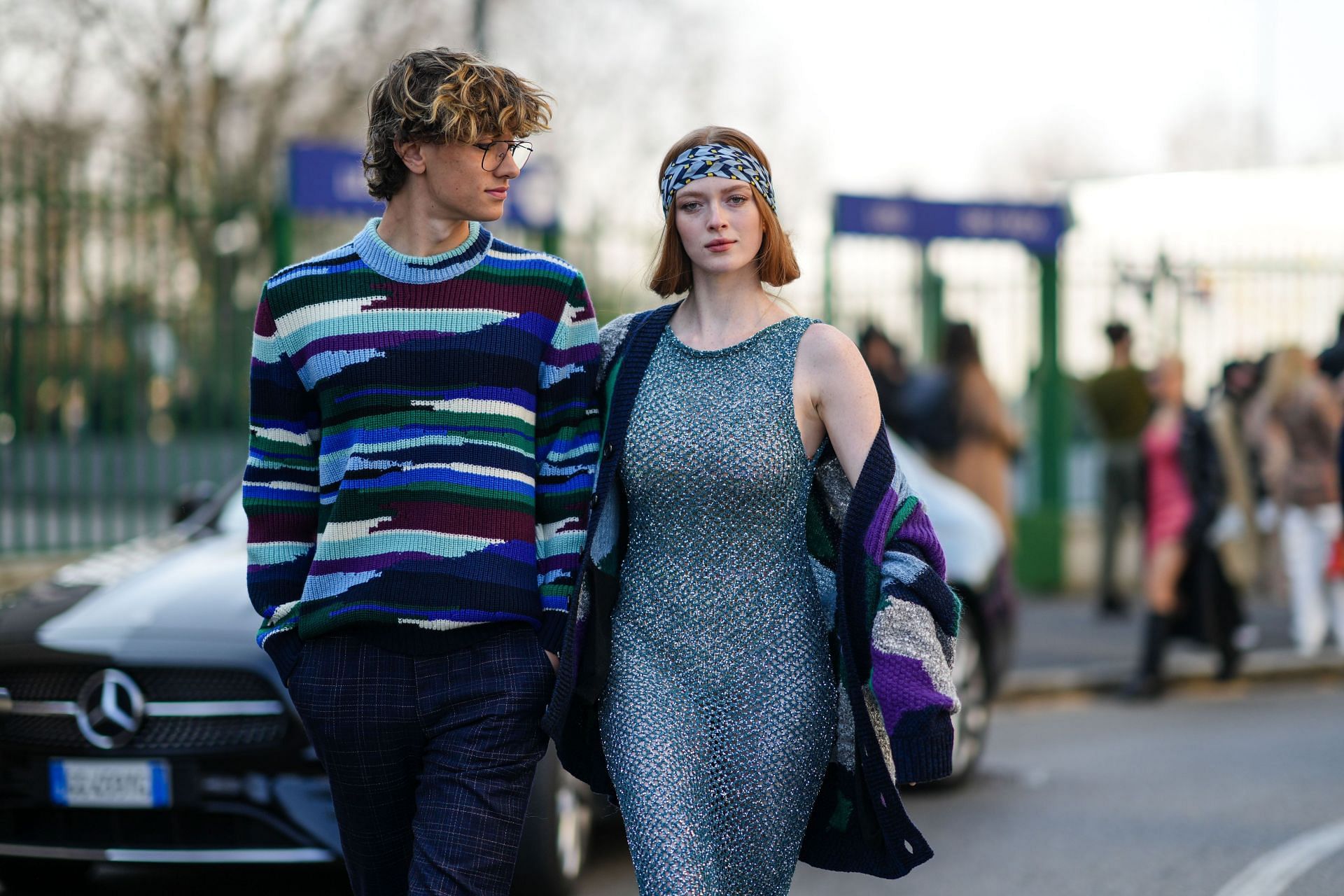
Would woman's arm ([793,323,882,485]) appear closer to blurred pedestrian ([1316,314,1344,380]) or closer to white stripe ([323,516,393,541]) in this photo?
white stripe ([323,516,393,541])

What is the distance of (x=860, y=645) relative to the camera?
291cm

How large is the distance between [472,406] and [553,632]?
41cm

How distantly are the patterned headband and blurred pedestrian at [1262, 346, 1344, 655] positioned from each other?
323 inches

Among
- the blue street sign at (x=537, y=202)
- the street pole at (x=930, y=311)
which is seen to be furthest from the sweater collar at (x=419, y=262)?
the street pole at (x=930, y=311)

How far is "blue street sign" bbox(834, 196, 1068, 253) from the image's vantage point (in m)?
11.6

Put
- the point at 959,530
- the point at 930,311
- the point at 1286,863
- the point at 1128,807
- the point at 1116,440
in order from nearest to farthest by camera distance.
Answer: the point at 1286,863 < the point at 1128,807 < the point at 959,530 < the point at 1116,440 < the point at 930,311

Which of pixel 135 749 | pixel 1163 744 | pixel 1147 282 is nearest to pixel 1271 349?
pixel 1147 282

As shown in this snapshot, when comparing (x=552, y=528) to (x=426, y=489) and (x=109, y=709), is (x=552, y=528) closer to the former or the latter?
(x=426, y=489)

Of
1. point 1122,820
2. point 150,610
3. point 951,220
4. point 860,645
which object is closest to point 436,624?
point 860,645

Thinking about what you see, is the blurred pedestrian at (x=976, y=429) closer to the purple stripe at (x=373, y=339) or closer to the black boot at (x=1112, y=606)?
the black boot at (x=1112, y=606)

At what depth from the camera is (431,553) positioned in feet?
9.27

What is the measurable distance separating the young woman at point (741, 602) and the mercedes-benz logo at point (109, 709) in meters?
1.94

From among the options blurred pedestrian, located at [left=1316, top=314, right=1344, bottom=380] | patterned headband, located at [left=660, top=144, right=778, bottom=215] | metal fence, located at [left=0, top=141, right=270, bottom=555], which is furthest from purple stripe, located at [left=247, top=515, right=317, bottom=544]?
→ metal fence, located at [left=0, top=141, right=270, bottom=555]

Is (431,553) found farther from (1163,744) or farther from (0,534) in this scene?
(0,534)
